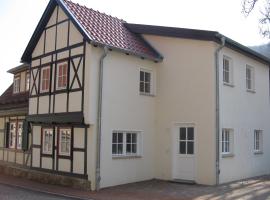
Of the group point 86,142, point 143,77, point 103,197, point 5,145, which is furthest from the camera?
point 5,145

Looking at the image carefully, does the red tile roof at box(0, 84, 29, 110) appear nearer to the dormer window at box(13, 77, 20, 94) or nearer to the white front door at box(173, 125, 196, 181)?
the dormer window at box(13, 77, 20, 94)

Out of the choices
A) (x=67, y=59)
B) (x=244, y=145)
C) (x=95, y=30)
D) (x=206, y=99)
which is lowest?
(x=244, y=145)

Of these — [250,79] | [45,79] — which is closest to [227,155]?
[250,79]

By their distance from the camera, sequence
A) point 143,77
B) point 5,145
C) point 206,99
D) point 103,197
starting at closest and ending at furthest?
point 103,197 < point 206,99 < point 143,77 < point 5,145

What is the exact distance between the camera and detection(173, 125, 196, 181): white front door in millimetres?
15562

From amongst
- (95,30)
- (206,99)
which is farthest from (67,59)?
(206,99)

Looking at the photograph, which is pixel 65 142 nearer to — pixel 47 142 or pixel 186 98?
pixel 47 142

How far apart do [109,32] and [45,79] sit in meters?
3.57

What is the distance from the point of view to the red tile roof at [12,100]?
20344 mm

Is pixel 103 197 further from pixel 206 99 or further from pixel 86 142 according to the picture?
pixel 206 99

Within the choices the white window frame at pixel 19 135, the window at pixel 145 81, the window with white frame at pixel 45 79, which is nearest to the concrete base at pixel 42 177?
the white window frame at pixel 19 135

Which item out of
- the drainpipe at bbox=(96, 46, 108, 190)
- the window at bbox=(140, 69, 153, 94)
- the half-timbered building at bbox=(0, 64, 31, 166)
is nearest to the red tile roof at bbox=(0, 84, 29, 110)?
the half-timbered building at bbox=(0, 64, 31, 166)

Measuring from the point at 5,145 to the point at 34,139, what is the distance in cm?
537

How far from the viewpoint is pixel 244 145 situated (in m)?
17.6
